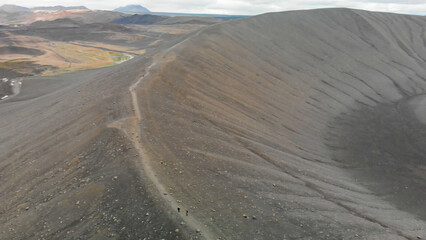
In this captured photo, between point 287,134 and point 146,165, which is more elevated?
point 146,165

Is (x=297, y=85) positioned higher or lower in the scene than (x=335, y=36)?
lower

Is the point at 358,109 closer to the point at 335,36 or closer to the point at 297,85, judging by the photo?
the point at 297,85

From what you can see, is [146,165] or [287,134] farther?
[287,134]

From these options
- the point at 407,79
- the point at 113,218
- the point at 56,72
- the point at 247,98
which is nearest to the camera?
the point at 113,218

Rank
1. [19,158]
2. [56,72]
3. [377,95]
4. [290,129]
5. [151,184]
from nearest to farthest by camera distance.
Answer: [151,184]
[19,158]
[290,129]
[377,95]
[56,72]

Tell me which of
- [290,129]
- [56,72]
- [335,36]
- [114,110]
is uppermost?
[335,36]

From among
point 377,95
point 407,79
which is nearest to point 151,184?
point 377,95
